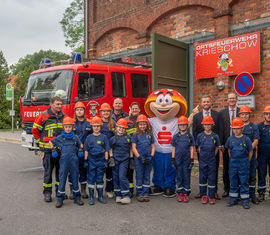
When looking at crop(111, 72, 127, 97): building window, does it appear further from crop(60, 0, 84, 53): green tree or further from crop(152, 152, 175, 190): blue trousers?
crop(60, 0, 84, 53): green tree

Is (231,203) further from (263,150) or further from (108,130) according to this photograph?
(108,130)

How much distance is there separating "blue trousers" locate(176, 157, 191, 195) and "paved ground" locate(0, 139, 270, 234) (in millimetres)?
231

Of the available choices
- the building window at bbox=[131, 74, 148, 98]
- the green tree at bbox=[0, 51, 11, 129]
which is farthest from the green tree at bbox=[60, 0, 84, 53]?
the building window at bbox=[131, 74, 148, 98]

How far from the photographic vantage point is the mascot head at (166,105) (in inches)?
228

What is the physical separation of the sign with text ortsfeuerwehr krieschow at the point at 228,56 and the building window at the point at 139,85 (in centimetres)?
152

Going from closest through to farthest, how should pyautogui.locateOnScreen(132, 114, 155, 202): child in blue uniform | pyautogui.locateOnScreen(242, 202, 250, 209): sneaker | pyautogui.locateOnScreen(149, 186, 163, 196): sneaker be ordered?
pyautogui.locateOnScreen(242, 202, 250, 209): sneaker
pyautogui.locateOnScreen(132, 114, 155, 202): child in blue uniform
pyautogui.locateOnScreen(149, 186, 163, 196): sneaker

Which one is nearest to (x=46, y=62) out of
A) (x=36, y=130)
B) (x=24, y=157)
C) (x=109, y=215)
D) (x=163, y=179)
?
(x=24, y=157)

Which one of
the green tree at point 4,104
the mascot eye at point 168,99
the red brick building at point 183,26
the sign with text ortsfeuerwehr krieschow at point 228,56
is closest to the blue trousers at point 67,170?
the mascot eye at point 168,99

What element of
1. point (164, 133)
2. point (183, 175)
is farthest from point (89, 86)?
point (183, 175)

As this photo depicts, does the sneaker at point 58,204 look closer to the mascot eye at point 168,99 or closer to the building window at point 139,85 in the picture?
the mascot eye at point 168,99

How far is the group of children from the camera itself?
5.02m

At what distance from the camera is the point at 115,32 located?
1239cm

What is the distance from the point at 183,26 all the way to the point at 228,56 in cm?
219

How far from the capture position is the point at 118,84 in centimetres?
835
